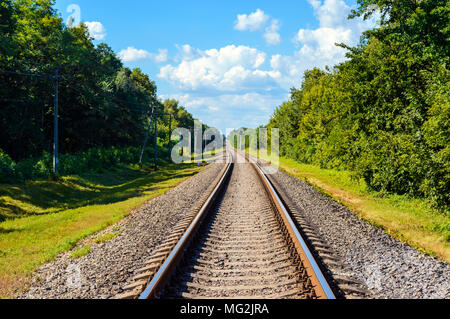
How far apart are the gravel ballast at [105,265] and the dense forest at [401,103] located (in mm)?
8442

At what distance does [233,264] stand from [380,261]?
9.56 feet

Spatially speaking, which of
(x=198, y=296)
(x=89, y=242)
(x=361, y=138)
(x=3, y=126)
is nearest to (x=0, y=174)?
(x=3, y=126)

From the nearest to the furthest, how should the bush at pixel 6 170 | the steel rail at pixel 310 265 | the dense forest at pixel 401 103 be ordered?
the steel rail at pixel 310 265
the dense forest at pixel 401 103
the bush at pixel 6 170

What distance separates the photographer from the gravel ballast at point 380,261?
4762 mm

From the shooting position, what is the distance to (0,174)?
16.2 meters

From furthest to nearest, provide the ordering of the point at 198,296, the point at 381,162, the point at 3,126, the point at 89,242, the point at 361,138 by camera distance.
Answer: the point at 3,126, the point at 361,138, the point at 381,162, the point at 89,242, the point at 198,296

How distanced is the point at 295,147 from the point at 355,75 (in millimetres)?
21856

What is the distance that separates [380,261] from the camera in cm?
595

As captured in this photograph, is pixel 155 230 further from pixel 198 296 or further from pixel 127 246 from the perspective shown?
pixel 198 296

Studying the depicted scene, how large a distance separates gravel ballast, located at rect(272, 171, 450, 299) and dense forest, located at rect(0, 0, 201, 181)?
55.5 feet

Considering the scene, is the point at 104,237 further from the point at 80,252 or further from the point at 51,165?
the point at 51,165

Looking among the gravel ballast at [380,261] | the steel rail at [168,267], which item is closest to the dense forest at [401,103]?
Result: the gravel ballast at [380,261]

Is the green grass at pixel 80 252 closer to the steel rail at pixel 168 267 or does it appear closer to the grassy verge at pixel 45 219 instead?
the grassy verge at pixel 45 219

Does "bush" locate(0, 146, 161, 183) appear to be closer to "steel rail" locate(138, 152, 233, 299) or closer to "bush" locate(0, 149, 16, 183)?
"bush" locate(0, 149, 16, 183)
